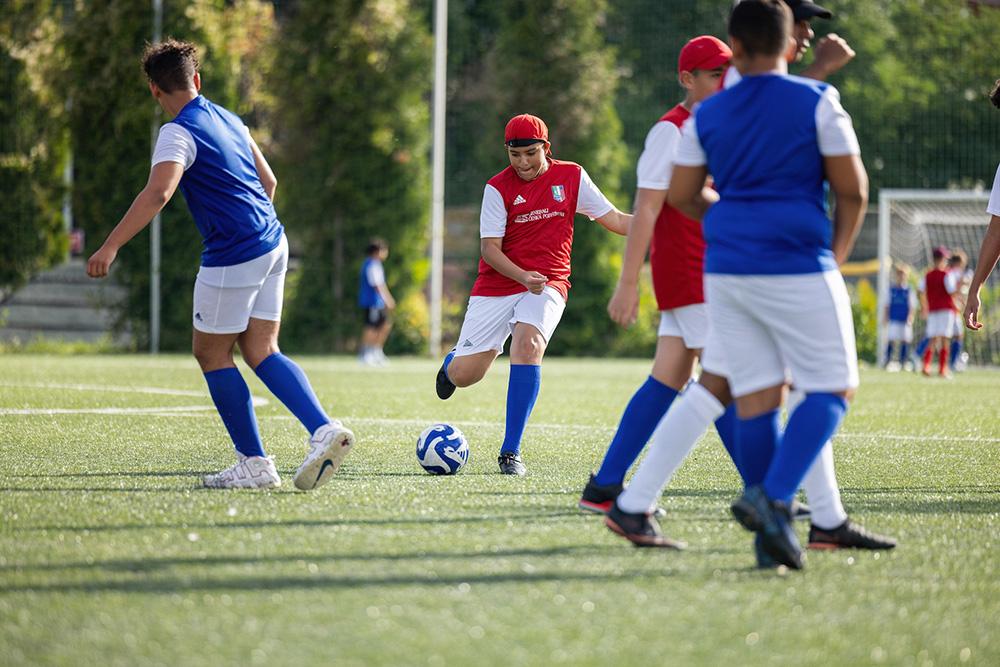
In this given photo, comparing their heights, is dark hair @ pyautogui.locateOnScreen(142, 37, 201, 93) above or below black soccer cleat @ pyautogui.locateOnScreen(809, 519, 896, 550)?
above

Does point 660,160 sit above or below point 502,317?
above

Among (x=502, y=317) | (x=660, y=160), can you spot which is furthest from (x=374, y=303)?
(x=660, y=160)

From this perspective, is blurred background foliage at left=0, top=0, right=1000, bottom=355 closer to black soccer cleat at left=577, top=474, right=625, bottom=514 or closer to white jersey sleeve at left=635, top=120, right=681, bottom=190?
black soccer cleat at left=577, top=474, right=625, bottom=514

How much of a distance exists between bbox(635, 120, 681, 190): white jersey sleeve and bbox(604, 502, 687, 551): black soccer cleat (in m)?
1.25

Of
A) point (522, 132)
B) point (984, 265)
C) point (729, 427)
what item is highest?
point (522, 132)

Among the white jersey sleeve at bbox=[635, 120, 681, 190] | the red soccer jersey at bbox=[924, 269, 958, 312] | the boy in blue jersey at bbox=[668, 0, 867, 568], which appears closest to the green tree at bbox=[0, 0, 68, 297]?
the red soccer jersey at bbox=[924, 269, 958, 312]

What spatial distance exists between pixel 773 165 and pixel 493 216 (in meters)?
3.47

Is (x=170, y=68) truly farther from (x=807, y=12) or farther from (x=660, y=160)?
(x=807, y=12)

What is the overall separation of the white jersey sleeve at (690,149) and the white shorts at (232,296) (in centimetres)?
242

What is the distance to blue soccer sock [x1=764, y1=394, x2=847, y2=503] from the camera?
14.8ft

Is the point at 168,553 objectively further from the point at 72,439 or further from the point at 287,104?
the point at 287,104

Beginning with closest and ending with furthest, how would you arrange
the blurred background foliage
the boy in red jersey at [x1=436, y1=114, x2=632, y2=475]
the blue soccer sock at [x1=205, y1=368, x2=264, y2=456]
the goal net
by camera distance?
the blue soccer sock at [x1=205, y1=368, x2=264, y2=456]
the boy in red jersey at [x1=436, y1=114, x2=632, y2=475]
the goal net
the blurred background foliage

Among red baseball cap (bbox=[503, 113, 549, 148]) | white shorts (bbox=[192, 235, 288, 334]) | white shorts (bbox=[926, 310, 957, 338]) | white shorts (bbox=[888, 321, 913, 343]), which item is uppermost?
red baseball cap (bbox=[503, 113, 549, 148])

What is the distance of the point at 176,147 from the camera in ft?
20.3
